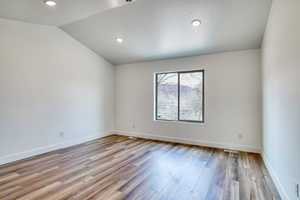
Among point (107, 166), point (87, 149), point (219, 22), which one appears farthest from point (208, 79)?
point (87, 149)

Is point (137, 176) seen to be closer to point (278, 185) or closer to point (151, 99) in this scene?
point (278, 185)

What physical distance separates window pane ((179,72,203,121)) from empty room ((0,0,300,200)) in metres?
0.03

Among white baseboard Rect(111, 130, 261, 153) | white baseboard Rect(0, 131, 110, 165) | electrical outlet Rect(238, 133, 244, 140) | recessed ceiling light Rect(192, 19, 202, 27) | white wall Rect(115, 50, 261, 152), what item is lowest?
white baseboard Rect(0, 131, 110, 165)

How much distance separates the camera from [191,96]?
14.5 ft

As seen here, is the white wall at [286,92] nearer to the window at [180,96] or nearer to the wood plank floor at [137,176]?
the wood plank floor at [137,176]

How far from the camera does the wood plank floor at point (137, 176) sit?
2.02 meters

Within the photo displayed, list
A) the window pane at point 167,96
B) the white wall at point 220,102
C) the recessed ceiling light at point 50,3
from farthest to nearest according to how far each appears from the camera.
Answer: the window pane at point 167,96 < the white wall at point 220,102 < the recessed ceiling light at point 50,3

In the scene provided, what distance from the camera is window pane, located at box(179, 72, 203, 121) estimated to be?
428 cm

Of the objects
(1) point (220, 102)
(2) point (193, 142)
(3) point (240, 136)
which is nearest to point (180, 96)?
(1) point (220, 102)

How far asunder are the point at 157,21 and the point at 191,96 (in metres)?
A: 2.18

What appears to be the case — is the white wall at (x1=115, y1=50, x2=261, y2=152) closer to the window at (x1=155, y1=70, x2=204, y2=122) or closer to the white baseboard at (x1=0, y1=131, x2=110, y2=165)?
the window at (x1=155, y1=70, x2=204, y2=122)

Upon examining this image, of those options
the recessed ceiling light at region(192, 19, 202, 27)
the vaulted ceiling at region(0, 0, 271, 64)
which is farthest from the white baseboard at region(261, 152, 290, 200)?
the recessed ceiling light at region(192, 19, 202, 27)

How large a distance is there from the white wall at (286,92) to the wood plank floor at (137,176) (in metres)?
0.43

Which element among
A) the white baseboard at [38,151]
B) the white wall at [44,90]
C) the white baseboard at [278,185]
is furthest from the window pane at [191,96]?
the white baseboard at [38,151]
